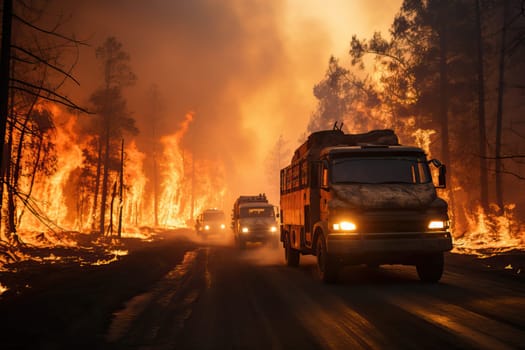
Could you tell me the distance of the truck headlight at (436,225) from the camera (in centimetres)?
1103

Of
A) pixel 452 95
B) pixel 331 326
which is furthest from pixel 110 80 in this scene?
pixel 331 326

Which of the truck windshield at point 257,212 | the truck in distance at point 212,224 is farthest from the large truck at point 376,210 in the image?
the truck in distance at point 212,224

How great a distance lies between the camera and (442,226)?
437 inches

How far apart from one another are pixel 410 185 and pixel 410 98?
29922 mm

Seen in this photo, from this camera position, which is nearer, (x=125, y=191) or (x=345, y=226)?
(x=345, y=226)

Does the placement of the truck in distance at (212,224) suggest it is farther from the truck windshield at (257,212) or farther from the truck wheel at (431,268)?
the truck wheel at (431,268)

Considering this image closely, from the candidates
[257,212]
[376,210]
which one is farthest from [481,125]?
[376,210]

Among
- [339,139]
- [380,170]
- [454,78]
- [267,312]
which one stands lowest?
[267,312]

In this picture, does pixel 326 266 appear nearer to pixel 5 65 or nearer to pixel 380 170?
pixel 380 170

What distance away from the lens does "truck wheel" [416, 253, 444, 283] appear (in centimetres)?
1161

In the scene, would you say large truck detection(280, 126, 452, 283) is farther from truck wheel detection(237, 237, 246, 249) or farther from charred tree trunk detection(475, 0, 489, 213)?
charred tree trunk detection(475, 0, 489, 213)

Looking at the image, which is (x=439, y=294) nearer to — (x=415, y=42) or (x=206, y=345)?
(x=206, y=345)

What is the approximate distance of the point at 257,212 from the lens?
93.5ft

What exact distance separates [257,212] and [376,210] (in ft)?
58.7
